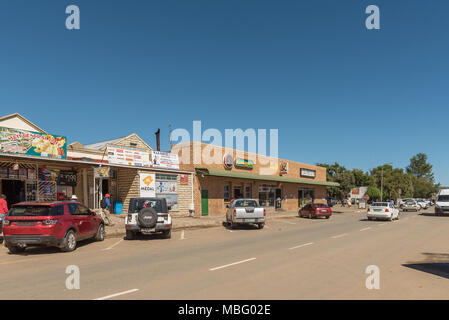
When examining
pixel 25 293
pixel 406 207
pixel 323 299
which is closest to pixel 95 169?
pixel 25 293

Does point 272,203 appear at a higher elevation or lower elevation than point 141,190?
lower

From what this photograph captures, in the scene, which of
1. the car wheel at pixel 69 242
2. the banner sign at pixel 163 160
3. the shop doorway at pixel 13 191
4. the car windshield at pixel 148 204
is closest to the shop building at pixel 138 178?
the banner sign at pixel 163 160

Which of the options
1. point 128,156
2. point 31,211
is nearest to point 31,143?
point 128,156

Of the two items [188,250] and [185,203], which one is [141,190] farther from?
[188,250]

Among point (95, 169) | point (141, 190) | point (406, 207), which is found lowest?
A: point (406, 207)

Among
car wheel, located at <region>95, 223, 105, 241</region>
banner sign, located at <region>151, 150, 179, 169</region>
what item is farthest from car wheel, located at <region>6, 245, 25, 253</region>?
banner sign, located at <region>151, 150, 179, 169</region>

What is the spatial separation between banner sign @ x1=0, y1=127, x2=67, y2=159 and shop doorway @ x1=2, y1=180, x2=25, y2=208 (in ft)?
11.0

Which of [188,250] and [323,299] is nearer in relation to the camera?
[323,299]

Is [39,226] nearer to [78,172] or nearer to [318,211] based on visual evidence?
[78,172]

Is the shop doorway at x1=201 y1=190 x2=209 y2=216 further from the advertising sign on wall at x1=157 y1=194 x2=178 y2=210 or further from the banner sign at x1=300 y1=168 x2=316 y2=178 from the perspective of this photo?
the banner sign at x1=300 y1=168 x2=316 y2=178

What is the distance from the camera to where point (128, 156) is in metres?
22.0

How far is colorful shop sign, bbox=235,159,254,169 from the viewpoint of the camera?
31.3m
